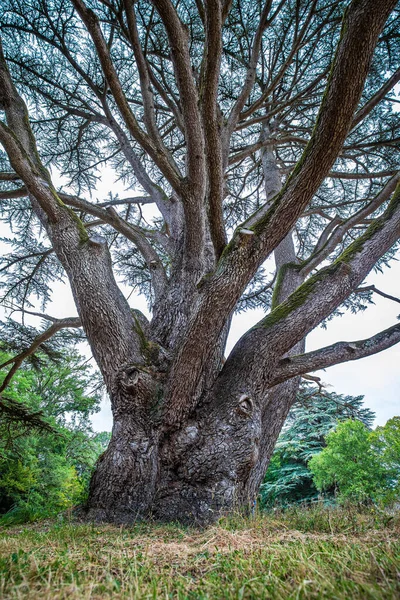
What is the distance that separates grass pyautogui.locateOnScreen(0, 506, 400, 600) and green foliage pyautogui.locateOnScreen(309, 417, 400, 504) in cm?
910

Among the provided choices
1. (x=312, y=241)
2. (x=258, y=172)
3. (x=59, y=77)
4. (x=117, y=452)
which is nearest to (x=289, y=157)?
(x=258, y=172)

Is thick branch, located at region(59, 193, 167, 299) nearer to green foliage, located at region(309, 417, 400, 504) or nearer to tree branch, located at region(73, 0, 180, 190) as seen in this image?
tree branch, located at region(73, 0, 180, 190)

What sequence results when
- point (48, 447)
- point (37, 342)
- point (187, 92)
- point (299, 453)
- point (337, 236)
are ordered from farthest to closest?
point (299, 453)
point (48, 447)
point (337, 236)
point (37, 342)
point (187, 92)

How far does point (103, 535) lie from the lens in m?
1.88

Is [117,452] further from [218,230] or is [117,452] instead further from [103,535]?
[218,230]

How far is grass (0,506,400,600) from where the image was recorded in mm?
904

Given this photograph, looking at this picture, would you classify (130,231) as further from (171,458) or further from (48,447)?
(48,447)

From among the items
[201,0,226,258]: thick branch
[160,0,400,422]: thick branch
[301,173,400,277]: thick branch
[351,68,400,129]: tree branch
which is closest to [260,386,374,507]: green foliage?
[301,173,400,277]: thick branch

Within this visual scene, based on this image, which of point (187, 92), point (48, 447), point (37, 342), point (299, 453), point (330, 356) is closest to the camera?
point (187, 92)

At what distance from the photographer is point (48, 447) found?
10508mm

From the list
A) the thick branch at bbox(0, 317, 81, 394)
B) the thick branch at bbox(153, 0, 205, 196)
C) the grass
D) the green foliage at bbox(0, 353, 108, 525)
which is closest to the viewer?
the grass

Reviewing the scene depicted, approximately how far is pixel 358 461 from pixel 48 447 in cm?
1012

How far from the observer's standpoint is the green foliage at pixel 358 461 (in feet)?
30.5

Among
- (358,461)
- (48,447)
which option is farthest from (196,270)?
(48,447)
